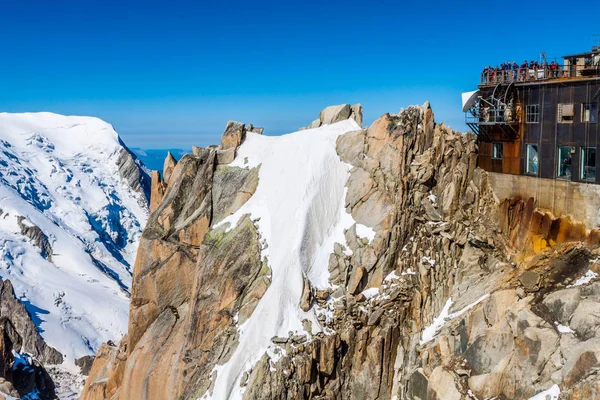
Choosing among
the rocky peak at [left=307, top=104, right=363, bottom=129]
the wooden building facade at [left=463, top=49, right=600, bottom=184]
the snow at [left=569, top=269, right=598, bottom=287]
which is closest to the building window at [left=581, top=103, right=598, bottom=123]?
the wooden building facade at [left=463, top=49, right=600, bottom=184]

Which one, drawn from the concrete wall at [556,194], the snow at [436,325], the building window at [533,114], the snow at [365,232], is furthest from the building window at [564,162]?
the snow at [365,232]

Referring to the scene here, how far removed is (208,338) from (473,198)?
19697 mm

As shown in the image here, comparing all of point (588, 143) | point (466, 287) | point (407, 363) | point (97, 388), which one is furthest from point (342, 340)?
point (97, 388)

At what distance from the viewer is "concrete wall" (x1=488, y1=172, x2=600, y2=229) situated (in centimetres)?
2970

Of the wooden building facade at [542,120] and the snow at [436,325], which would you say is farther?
the snow at [436,325]

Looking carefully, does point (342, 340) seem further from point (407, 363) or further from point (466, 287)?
point (466, 287)

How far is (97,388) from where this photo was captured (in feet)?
137

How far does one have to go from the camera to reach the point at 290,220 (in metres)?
38.6

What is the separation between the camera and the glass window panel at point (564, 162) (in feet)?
104

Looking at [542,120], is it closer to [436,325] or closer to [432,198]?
[432,198]

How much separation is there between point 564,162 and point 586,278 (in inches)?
335

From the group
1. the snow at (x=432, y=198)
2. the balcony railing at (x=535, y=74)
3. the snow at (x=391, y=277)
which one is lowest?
the snow at (x=391, y=277)

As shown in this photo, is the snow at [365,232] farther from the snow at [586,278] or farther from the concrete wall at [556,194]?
the snow at [586,278]

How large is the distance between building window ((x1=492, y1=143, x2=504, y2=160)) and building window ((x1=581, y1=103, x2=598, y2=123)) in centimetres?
655
